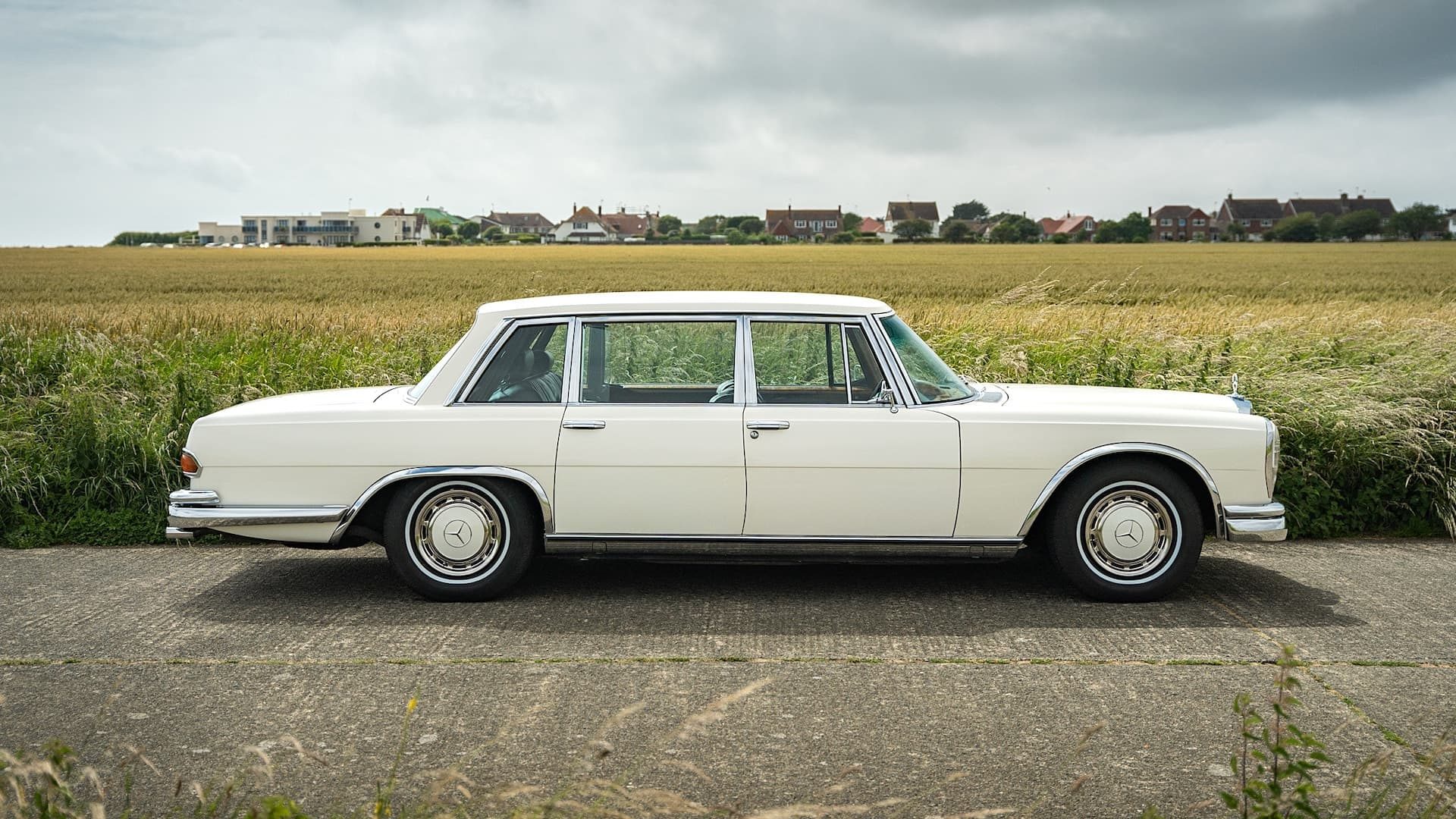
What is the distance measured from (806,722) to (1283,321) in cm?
Result: 986

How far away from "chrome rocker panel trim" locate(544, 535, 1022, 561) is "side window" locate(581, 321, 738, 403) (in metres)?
0.62

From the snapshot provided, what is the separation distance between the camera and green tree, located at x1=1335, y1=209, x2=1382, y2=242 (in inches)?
4099

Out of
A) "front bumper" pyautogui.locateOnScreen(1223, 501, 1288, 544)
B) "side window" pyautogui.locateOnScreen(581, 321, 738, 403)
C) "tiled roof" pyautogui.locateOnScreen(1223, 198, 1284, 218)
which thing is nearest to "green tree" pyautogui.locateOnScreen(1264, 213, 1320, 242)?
"tiled roof" pyautogui.locateOnScreen(1223, 198, 1284, 218)

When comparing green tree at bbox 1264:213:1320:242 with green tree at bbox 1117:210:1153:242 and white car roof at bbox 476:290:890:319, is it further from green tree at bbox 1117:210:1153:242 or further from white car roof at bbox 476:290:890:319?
white car roof at bbox 476:290:890:319

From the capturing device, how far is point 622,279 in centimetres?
4016

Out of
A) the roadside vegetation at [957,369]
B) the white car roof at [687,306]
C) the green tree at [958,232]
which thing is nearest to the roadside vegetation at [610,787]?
the white car roof at [687,306]

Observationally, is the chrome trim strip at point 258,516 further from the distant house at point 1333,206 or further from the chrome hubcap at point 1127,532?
the distant house at point 1333,206

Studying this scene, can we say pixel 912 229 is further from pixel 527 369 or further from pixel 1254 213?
pixel 527 369

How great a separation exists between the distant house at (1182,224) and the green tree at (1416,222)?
39123mm

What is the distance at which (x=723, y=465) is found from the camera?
5254 millimetres

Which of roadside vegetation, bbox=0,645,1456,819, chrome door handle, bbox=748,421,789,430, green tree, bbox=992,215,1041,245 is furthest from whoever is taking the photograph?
→ green tree, bbox=992,215,1041,245

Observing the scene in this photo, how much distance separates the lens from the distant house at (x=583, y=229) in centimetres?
14188

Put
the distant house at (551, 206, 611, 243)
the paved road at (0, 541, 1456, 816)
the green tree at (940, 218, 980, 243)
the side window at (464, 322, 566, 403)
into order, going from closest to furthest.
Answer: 1. the paved road at (0, 541, 1456, 816)
2. the side window at (464, 322, 566, 403)
3. the green tree at (940, 218, 980, 243)
4. the distant house at (551, 206, 611, 243)

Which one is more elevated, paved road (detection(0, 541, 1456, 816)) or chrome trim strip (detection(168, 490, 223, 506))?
chrome trim strip (detection(168, 490, 223, 506))
